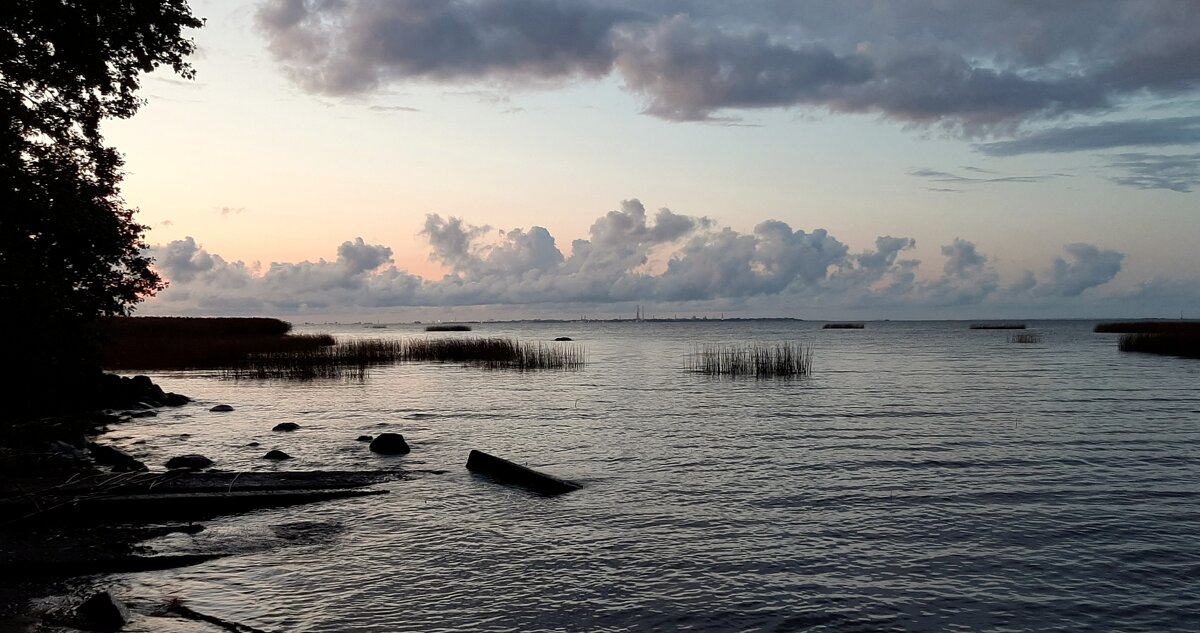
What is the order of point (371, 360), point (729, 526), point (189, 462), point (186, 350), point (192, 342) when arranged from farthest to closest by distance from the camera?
point (192, 342)
point (186, 350)
point (371, 360)
point (189, 462)
point (729, 526)

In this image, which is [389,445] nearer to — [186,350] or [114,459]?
[114,459]

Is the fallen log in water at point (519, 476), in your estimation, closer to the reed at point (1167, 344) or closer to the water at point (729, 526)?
the water at point (729, 526)

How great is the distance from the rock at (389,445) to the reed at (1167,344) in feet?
196

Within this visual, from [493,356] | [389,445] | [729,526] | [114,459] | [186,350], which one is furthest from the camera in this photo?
[186,350]

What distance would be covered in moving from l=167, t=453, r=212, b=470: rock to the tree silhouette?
5.26 meters

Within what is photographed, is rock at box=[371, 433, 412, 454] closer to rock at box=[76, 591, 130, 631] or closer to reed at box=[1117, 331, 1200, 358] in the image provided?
rock at box=[76, 591, 130, 631]

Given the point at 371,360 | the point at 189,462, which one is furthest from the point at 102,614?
the point at 371,360

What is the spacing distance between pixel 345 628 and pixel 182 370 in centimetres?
4734

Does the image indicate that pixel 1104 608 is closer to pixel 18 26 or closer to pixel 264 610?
pixel 264 610

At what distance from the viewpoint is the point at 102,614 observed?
306 inches

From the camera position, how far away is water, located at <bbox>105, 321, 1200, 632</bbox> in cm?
857

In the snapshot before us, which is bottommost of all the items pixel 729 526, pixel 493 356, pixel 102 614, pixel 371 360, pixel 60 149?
pixel 729 526

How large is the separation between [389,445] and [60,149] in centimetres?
1157

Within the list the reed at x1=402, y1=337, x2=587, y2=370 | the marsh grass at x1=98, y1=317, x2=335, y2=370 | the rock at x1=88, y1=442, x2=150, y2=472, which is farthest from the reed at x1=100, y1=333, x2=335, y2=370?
the rock at x1=88, y1=442, x2=150, y2=472
